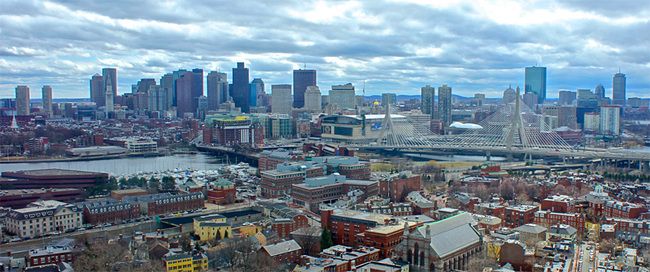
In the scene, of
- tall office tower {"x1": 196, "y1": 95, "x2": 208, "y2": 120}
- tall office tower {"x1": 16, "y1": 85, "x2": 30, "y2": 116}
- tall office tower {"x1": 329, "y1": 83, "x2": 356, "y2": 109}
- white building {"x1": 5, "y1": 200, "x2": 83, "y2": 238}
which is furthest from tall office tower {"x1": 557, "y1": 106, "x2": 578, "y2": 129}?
tall office tower {"x1": 16, "y1": 85, "x2": 30, "y2": 116}

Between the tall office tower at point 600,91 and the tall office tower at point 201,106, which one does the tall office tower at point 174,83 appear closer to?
the tall office tower at point 201,106

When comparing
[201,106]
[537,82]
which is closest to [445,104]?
[201,106]

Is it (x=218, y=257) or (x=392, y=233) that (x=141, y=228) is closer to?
(x=218, y=257)

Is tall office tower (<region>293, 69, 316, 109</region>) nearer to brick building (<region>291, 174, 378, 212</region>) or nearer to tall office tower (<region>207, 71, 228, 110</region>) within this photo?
tall office tower (<region>207, 71, 228, 110</region>)

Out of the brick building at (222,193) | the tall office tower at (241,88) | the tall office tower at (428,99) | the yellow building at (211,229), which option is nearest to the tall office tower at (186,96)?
the tall office tower at (241,88)

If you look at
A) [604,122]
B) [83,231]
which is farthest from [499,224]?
[604,122]

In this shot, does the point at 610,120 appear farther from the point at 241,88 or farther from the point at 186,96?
the point at 186,96
